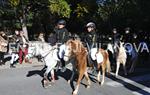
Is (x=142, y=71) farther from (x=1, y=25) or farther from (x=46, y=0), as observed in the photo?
(x=1, y=25)

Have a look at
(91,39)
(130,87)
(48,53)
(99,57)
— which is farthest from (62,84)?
(130,87)

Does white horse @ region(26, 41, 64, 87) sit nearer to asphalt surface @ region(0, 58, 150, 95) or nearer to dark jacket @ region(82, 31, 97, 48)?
asphalt surface @ region(0, 58, 150, 95)

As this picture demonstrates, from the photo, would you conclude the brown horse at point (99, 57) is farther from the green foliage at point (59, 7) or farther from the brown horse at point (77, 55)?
the green foliage at point (59, 7)

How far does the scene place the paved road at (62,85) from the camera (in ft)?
38.9

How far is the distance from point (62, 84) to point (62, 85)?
17 centimetres

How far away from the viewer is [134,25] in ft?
75.3

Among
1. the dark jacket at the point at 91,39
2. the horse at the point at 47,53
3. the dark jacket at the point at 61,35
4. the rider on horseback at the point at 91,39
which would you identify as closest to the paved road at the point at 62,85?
the horse at the point at 47,53

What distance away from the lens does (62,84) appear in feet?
42.8

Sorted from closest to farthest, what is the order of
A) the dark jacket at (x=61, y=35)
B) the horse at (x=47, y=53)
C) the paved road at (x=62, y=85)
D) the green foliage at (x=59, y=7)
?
the paved road at (x=62, y=85) < the horse at (x=47, y=53) < the dark jacket at (x=61, y=35) < the green foliage at (x=59, y=7)

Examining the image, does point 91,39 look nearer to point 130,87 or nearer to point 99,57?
point 99,57

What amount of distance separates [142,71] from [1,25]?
16620 mm

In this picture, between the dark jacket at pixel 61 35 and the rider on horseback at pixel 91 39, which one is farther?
the rider on horseback at pixel 91 39

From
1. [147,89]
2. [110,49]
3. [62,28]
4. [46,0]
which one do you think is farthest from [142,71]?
[46,0]

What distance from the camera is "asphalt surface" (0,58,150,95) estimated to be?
11.9 meters
